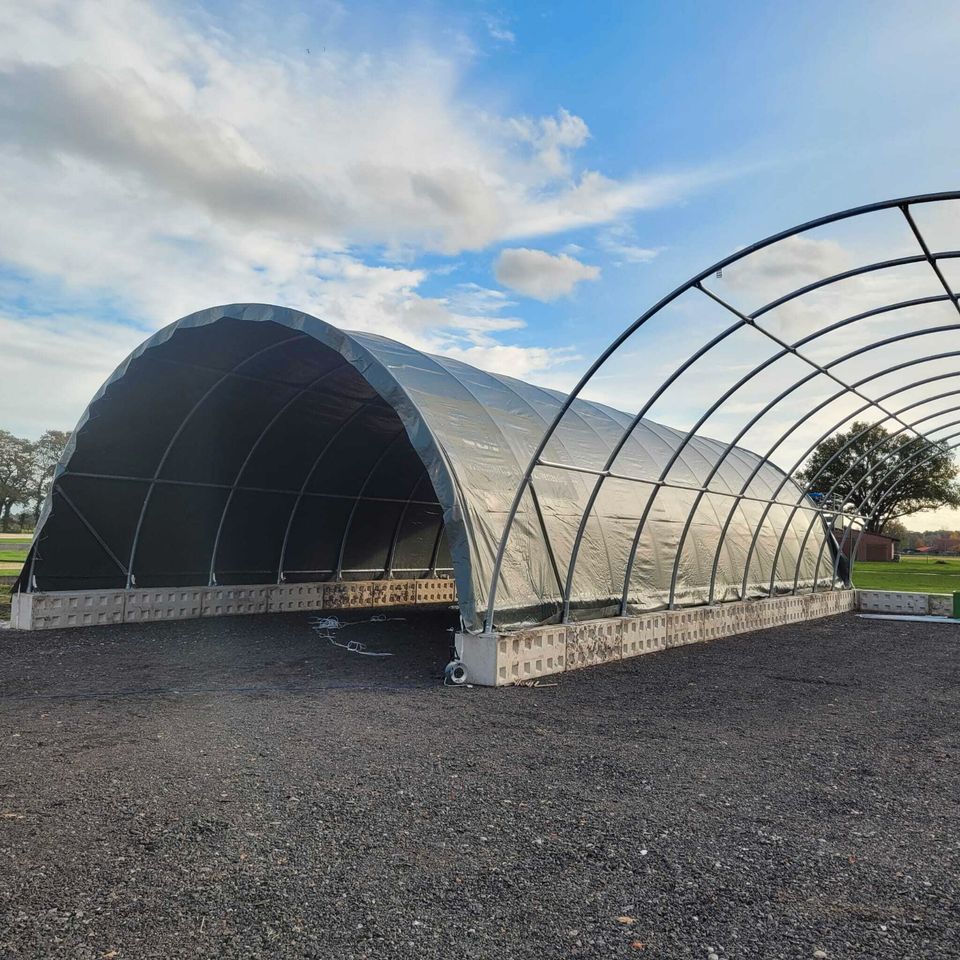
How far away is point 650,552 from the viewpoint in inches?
529

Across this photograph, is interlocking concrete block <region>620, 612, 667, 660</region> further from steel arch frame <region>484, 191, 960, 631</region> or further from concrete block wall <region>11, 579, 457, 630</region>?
concrete block wall <region>11, 579, 457, 630</region>

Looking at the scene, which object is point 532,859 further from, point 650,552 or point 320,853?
point 650,552

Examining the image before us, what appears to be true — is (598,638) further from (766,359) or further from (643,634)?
(766,359)

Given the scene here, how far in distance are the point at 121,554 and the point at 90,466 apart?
178cm

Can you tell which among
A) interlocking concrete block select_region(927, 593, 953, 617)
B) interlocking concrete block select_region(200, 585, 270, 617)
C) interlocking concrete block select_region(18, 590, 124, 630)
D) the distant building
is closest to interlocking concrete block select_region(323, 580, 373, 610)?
interlocking concrete block select_region(200, 585, 270, 617)

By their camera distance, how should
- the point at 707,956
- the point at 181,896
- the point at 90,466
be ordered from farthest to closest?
1. the point at 90,466
2. the point at 181,896
3. the point at 707,956

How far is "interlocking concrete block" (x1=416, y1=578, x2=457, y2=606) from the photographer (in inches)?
800

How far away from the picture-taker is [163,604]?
14.3 m

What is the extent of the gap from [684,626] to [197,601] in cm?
868

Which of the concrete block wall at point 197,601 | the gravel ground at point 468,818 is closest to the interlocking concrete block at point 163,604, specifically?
the concrete block wall at point 197,601

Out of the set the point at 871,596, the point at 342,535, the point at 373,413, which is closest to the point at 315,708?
the point at 373,413

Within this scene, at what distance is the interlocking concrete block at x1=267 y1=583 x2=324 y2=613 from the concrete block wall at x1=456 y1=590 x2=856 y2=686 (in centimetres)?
766

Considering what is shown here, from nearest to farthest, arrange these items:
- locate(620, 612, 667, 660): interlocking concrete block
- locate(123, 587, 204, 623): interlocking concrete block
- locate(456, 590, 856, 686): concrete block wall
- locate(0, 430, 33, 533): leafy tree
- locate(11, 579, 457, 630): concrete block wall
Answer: locate(456, 590, 856, 686): concrete block wall < locate(620, 612, 667, 660): interlocking concrete block < locate(11, 579, 457, 630): concrete block wall < locate(123, 587, 204, 623): interlocking concrete block < locate(0, 430, 33, 533): leafy tree

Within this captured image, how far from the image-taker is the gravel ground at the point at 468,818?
3496 millimetres
